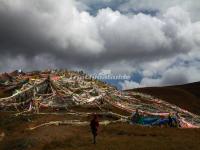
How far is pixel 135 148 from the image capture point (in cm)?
3572

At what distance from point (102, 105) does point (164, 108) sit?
15925 mm

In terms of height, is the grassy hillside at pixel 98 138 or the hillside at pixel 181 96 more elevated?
the hillside at pixel 181 96

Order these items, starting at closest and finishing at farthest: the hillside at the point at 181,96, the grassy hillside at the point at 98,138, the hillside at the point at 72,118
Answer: the grassy hillside at the point at 98,138
the hillside at the point at 72,118
the hillside at the point at 181,96

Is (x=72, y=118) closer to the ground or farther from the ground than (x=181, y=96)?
closer to the ground

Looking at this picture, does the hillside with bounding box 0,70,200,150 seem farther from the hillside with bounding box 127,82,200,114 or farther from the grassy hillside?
the hillside with bounding box 127,82,200,114

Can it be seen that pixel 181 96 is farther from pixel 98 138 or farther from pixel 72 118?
pixel 98 138

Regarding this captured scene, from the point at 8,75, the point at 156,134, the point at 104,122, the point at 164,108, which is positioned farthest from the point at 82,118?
the point at 8,75

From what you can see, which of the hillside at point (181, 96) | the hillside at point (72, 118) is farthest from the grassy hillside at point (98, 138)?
the hillside at point (181, 96)

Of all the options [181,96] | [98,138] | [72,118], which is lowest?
[98,138]

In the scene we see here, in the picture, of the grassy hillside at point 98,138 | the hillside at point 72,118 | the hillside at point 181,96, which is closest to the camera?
the grassy hillside at point 98,138

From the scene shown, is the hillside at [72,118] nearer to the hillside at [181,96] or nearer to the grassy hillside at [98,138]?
the grassy hillside at [98,138]

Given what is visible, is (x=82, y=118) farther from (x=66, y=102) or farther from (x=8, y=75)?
(x=8, y=75)

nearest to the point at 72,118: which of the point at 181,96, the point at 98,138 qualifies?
the point at 98,138

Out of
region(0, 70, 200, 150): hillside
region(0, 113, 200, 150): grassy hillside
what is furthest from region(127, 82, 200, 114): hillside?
region(0, 113, 200, 150): grassy hillside
